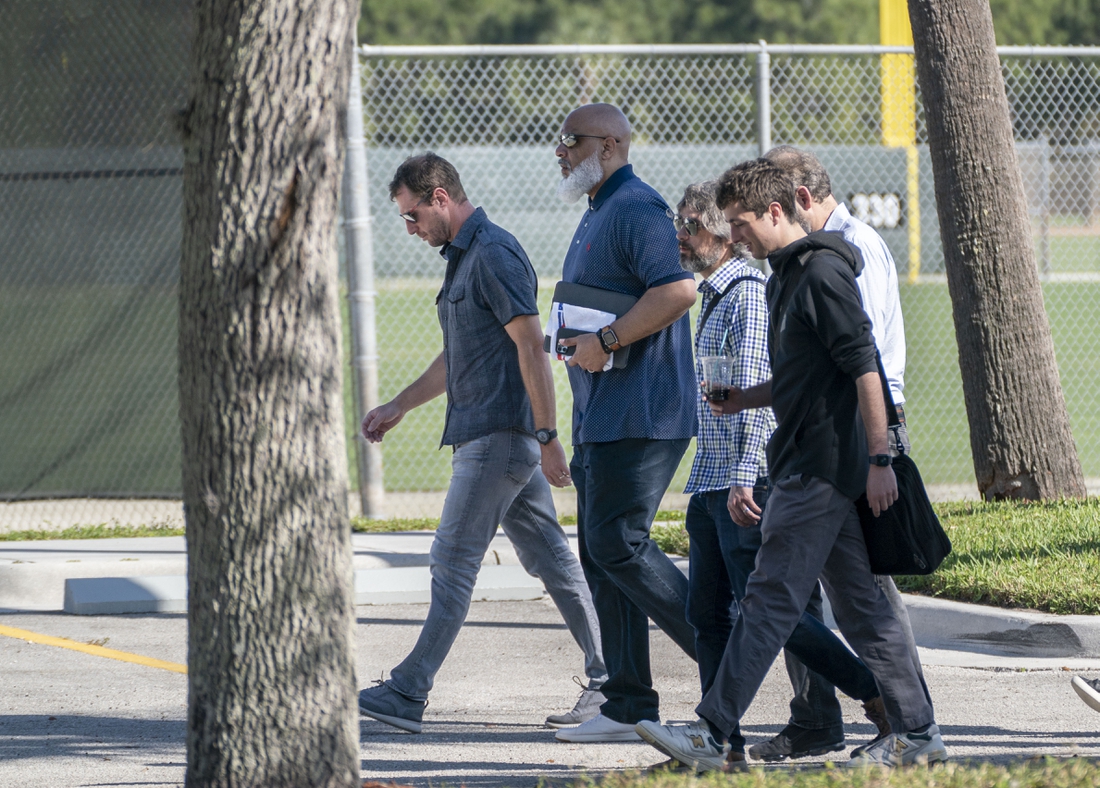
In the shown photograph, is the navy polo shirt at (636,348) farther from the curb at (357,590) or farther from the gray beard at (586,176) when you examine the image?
the curb at (357,590)

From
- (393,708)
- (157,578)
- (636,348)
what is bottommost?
(393,708)

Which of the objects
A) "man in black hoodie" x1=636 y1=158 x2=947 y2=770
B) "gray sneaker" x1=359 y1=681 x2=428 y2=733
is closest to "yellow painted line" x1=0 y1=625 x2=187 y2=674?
"gray sneaker" x1=359 y1=681 x2=428 y2=733

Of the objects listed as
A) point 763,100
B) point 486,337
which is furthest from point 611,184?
point 763,100

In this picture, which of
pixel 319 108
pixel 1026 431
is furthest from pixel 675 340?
pixel 1026 431

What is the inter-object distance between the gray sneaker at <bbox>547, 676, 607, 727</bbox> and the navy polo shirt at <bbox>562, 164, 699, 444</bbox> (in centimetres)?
106

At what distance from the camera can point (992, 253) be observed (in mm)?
8055

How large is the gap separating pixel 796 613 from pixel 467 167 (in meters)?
6.41

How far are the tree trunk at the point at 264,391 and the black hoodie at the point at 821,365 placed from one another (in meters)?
1.57

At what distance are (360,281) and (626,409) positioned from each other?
4.69 meters

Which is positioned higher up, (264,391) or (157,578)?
(264,391)

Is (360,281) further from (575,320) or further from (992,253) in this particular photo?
(575,320)

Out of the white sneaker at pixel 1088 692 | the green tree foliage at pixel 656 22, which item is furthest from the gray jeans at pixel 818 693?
the green tree foliage at pixel 656 22

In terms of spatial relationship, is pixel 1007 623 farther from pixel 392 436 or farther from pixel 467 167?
pixel 392 436

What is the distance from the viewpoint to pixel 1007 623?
19.6ft
